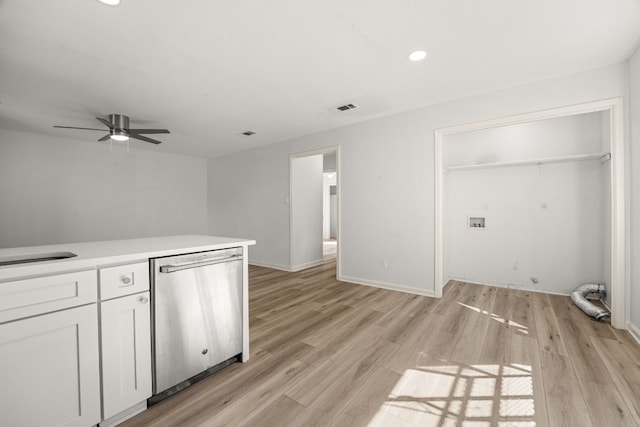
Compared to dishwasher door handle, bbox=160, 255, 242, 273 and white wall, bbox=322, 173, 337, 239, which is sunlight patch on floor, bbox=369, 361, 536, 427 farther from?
white wall, bbox=322, 173, 337, 239

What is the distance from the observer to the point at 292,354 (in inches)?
81.2

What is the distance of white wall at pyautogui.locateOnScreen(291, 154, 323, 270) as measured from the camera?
16.5 feet

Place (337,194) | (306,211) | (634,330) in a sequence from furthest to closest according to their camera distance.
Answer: (306,211) < (337,194) < (634,330)

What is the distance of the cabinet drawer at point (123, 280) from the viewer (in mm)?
1324

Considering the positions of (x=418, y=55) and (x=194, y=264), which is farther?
(x=418, y=55)

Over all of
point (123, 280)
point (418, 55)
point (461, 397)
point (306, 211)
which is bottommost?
point (461, 397)

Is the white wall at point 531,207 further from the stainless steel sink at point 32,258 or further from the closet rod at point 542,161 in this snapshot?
the stainless steel sink at point 32,258

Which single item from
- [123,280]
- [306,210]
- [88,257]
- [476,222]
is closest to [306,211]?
[306,210]

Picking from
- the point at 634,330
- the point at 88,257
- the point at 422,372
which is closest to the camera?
the point at 88,257

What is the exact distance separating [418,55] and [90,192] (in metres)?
6.43

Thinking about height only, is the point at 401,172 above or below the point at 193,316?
above

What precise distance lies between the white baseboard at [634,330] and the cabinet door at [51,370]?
3.95m

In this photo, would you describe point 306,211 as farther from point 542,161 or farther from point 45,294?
point 45,294

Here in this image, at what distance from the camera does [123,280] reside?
1.39m
